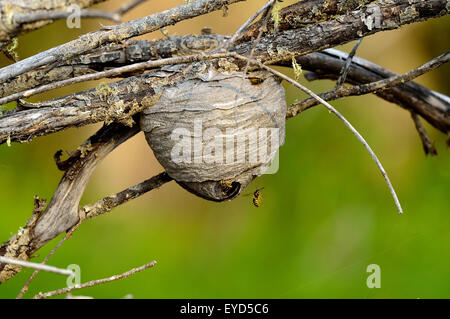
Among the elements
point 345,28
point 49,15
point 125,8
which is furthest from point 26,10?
point 345,28

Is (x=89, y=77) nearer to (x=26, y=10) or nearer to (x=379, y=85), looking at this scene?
(x=26, y=10)

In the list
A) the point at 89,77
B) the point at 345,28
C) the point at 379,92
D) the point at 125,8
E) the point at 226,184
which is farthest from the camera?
the point at 379,92

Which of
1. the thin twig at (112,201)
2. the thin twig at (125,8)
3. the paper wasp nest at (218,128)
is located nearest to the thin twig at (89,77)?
the paper wasp nest at (218,128)

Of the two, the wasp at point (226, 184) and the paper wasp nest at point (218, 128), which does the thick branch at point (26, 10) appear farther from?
the wasp at point (226, 184)

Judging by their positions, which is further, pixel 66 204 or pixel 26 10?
A: pixel 66 204

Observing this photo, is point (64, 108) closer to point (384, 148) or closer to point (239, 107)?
point (239, 107)

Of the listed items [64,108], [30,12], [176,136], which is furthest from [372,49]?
[30,12]
